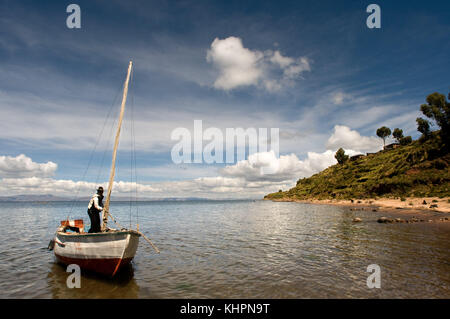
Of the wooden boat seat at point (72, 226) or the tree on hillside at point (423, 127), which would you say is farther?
the tree on hillside at point (423, 127)

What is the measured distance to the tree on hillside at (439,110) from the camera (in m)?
84.3

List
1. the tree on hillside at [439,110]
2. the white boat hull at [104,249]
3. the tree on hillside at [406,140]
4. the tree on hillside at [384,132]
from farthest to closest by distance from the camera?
1. the tree on hillside at [384,132]
2. the tree on hillside at [406,140]
3. the tree on hillside at [439,110]
4. the white boat hull at [104,249]

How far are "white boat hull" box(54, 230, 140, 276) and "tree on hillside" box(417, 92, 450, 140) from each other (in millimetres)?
108374

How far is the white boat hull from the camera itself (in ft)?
43.5

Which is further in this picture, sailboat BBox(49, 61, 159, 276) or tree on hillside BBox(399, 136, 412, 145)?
tree on hillside BBox(399, 136, 412, 145)

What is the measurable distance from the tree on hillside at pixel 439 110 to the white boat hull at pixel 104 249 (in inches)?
4267

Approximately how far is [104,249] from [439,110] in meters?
122

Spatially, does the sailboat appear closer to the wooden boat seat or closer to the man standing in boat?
the man standing in boat

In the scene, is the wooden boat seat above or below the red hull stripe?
above

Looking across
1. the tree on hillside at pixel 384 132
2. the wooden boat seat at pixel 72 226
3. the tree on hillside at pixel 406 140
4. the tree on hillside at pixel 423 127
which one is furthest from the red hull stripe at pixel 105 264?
the tree on hillside at pixel 384 132

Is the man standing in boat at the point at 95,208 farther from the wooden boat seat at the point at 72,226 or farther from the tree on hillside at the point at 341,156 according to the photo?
the tree on hillside at the point at 341,156

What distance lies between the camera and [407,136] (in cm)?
15875

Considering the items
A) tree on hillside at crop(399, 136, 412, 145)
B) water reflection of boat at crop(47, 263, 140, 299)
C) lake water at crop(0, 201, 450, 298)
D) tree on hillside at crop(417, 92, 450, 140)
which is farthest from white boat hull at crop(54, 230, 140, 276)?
tree on hillside at crop(399, 136, 412, 145)

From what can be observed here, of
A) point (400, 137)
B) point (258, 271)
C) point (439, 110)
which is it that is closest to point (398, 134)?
point (400, 137)
